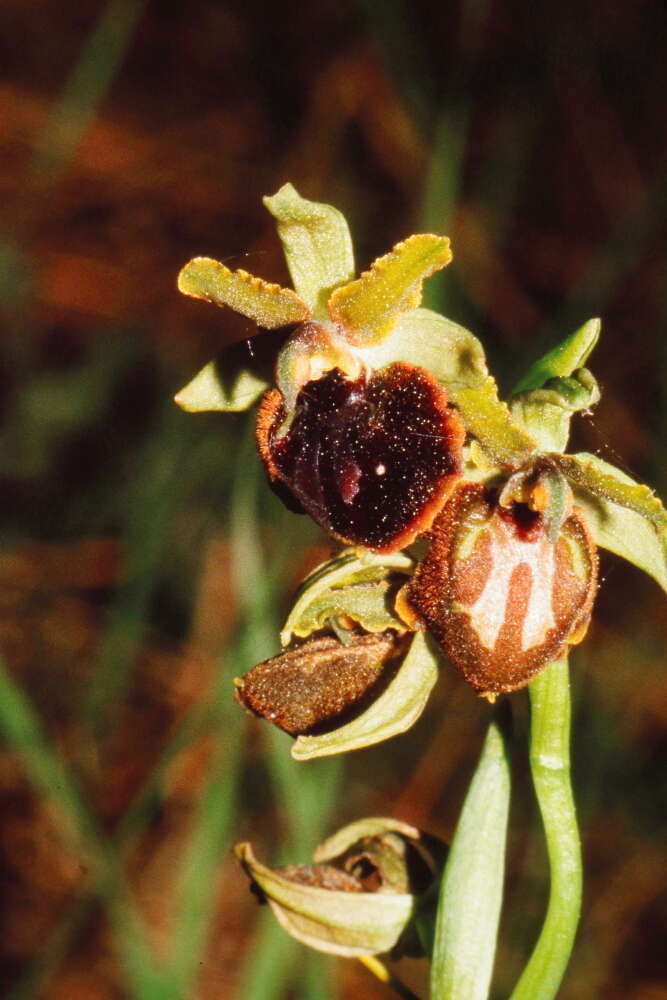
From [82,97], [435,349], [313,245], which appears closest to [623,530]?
[435,349]

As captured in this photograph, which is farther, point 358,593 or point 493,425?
point 358,593

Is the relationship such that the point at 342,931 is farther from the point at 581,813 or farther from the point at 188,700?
the point at 188,700

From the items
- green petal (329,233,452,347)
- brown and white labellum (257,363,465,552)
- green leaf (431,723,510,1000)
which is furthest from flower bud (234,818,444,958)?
green petal (329,233,452,347)

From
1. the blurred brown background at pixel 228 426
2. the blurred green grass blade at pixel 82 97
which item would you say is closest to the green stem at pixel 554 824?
the blurred brown background at pixel 228 426

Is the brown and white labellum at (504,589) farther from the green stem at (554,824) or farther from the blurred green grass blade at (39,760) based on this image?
the blurred green grass blade at (39,760)

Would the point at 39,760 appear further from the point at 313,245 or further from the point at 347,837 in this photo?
the point at 313,245
